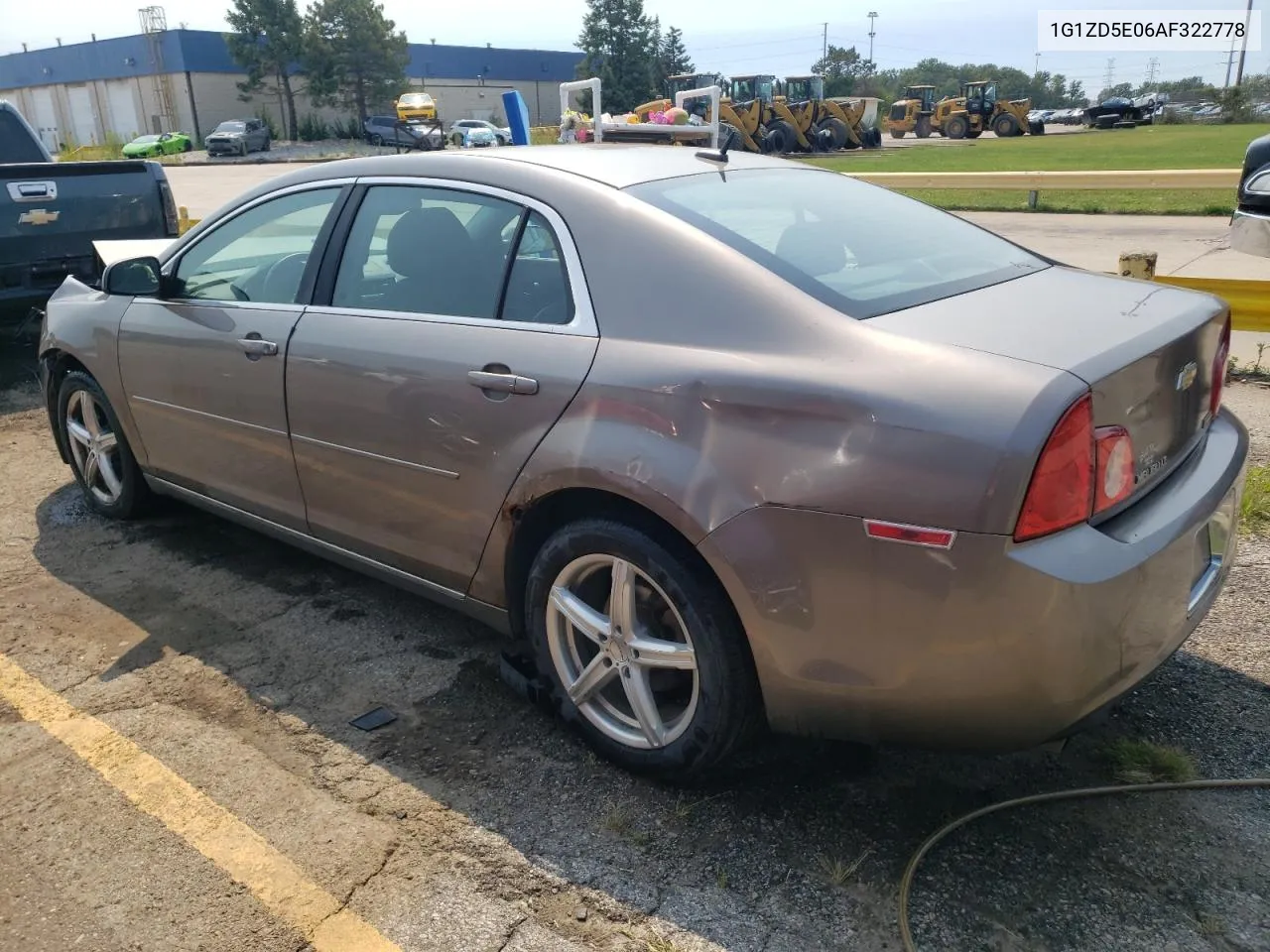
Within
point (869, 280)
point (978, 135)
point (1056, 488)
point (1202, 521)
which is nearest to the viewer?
point (1056, 488)

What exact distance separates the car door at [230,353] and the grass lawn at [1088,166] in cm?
1546

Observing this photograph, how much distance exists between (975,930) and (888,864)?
0.27 metres

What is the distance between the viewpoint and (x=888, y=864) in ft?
8.16

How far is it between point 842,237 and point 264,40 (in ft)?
212

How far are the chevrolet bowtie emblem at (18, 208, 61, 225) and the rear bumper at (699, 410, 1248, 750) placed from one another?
6.54 m

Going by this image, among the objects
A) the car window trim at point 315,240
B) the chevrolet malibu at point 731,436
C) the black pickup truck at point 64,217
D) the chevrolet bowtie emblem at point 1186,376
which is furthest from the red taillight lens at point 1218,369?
the black pickup truck at point 64,217

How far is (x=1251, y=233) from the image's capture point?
562cm

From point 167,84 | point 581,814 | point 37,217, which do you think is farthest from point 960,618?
point 167,84

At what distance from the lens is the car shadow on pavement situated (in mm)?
2312

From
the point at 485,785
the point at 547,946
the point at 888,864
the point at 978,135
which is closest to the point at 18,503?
the point at 485,785

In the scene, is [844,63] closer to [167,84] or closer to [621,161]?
[167,84]

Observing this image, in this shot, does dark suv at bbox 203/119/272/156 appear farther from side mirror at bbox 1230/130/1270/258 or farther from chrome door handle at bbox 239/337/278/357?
chrome door handle at bbox 239/337/278/357

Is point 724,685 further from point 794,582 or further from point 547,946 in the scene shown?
point 547,946

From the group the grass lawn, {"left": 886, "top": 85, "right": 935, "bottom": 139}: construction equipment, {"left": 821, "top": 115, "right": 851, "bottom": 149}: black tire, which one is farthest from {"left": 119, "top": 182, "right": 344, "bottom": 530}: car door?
{"left": 886, "top": 85, "right": 935, "bottom": 139}: construction equipment
